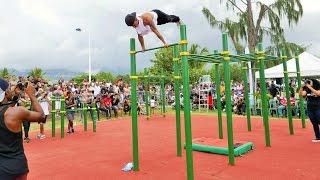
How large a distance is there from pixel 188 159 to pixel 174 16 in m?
3.05

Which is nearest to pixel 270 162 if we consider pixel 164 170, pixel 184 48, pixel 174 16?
pixel 164 170

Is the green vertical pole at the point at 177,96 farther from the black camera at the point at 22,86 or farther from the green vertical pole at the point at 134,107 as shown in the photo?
the black camera at the point at 22,86

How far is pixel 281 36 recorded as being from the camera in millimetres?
24406

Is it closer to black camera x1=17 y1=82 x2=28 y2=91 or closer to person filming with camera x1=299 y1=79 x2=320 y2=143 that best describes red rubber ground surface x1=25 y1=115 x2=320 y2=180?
person filming with camera x1=299 y1=79 x2=320 y2=143

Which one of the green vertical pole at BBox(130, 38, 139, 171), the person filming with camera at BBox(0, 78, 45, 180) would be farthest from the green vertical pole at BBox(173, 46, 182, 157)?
the person filming with camera at BBox(0, 78, 45, 180)

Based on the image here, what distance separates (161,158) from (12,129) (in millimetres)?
5322

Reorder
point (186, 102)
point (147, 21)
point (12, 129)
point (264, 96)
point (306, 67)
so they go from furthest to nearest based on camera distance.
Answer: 1. point (306, 67)
2. point (264, 96)
3. point (147, 21)
4. point (186, 102)
5. point (12, 129)

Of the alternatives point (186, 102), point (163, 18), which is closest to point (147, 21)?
point (163, 18)

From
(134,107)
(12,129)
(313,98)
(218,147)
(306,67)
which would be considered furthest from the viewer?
(306,67)

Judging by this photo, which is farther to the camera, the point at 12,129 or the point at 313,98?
the point at 313,98

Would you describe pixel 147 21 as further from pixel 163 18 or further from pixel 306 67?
pixel 306 67

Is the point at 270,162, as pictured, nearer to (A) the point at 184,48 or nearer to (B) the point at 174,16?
(A) the point at 184,48

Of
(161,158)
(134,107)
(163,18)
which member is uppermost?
(163,18)

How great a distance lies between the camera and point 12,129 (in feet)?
12.5
